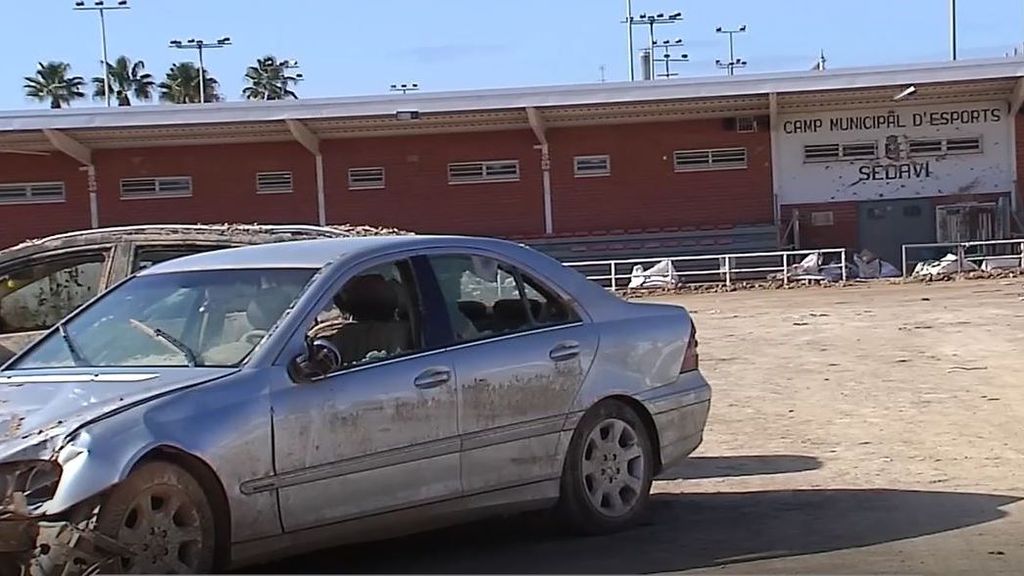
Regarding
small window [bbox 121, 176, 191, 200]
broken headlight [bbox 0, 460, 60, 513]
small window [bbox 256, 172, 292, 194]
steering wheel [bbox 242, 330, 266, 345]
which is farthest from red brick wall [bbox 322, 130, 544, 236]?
broken headlight [bbox 0, 460, 60, 513]

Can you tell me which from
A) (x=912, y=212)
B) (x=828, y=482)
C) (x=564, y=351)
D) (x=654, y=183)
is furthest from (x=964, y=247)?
(x=564, y=351)

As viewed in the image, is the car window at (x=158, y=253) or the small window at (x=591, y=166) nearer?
the car window at (x=158, y=253)

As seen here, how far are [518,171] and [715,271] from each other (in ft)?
26.0

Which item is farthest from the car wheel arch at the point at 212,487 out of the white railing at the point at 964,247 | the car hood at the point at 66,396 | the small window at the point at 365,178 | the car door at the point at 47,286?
the small window at the point at 365,178

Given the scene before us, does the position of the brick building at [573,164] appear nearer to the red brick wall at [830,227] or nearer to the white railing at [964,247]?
the red brick wall at [830,227]

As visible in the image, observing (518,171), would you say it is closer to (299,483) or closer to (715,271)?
(715,271)

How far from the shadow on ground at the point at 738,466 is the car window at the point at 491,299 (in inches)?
91.7

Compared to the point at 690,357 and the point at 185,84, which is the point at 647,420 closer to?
the point at 690,357

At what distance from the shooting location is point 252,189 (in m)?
38.9

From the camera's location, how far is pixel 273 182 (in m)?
38.9

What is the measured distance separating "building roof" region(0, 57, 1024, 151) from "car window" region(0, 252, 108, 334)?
27257mm

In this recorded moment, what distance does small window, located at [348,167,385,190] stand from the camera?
127ft

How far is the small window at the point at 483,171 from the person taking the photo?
38347 mm

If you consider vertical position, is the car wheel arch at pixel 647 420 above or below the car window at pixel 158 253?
below
